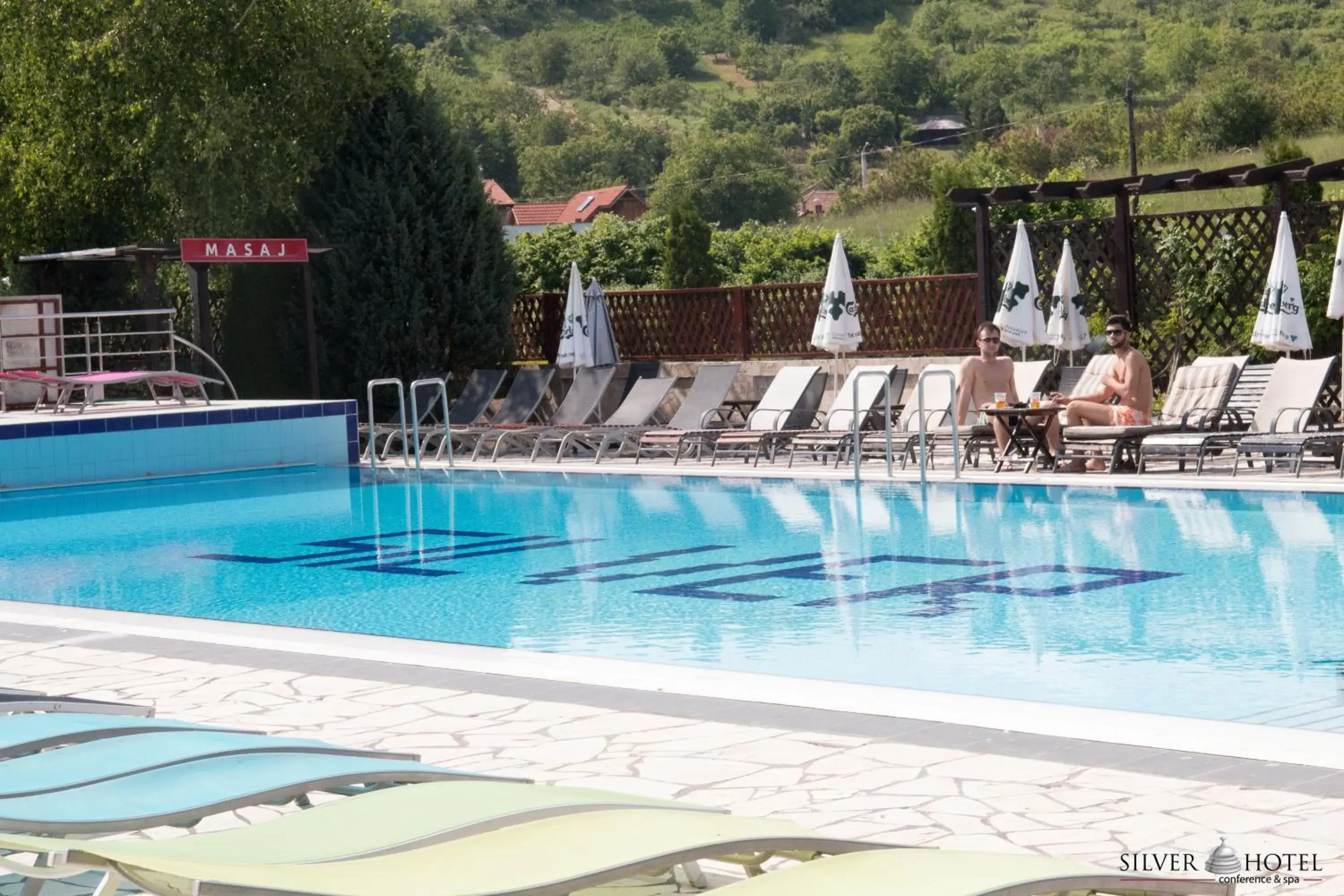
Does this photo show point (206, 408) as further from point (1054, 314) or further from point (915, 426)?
point (1054, 314)

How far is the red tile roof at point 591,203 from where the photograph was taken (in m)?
77.2

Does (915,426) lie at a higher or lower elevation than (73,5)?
lower

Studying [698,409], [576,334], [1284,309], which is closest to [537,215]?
[576,334]

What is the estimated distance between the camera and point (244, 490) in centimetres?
1520

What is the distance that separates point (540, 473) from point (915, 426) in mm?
3242

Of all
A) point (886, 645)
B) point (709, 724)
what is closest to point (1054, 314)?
point (886, 645)

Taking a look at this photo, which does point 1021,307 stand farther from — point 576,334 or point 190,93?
point 190,93

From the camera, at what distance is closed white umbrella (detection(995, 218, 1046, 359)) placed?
15.4m

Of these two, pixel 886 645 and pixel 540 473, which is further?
pixel 540 473

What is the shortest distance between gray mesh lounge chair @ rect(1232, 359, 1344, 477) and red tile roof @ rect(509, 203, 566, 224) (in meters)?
66.5

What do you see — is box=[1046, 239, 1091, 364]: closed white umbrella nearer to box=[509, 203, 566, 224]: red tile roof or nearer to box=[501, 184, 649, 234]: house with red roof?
box=[501, 184, 649, 234]: house with red roof

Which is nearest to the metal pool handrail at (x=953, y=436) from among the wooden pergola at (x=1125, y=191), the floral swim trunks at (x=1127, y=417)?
the floral swim trunks at (x=1127, y=417)

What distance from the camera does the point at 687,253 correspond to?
966 inches
